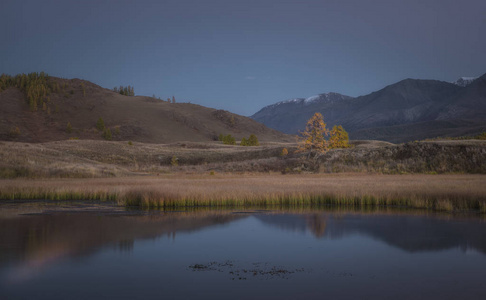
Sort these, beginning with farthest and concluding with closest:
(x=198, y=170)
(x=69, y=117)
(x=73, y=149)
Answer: (x=69, y=117), (x=73, y=149), (x=198, y=170)

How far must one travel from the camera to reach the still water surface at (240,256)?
925 cm

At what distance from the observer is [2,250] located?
12219 mm

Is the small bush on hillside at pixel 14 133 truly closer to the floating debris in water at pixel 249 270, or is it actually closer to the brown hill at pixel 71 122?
the brown hill at pixel 71 122


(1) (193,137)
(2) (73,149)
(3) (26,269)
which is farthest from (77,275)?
(1) (193,137)

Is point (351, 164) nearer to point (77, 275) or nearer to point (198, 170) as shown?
point (198, 170)

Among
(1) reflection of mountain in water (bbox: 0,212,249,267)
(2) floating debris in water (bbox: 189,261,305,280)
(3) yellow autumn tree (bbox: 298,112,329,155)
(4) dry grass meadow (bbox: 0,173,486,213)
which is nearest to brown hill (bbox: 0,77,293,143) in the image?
(3) yellow autumn tree (bbox: 298,112,329,155)

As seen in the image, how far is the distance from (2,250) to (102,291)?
5.11 meters

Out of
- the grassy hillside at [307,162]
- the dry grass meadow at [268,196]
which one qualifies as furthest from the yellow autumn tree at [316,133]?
the dry grass meadow at [268,196]

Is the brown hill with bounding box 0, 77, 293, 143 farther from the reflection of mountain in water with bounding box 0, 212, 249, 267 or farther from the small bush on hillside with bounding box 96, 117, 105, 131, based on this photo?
the reflection of mountain in water with bounding box 0, 212, 249, 267

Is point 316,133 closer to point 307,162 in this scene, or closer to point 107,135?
point 307,162

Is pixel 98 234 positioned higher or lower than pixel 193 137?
lower

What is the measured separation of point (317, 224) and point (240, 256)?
19.5 feet

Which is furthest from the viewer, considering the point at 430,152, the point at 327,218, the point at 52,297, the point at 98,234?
the point at 430,152

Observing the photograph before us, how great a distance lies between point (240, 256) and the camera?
12289 millimetres
